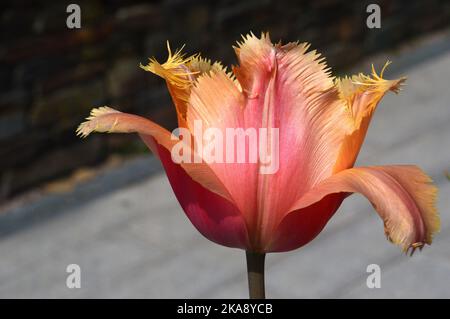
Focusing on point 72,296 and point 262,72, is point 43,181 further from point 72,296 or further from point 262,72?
point 262,72

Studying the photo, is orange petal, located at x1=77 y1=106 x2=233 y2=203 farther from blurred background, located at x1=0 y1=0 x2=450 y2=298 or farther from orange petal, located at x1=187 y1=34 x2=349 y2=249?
blurred background, located at x1=0 y1=0 x2=450 y2=298

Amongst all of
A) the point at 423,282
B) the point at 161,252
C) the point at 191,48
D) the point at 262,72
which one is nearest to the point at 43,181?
the point at 161,252

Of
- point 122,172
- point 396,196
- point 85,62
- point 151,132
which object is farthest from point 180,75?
point 122,172

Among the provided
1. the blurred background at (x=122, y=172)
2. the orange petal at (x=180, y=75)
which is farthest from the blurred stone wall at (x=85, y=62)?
the orange petal at (x=180, y=75)
